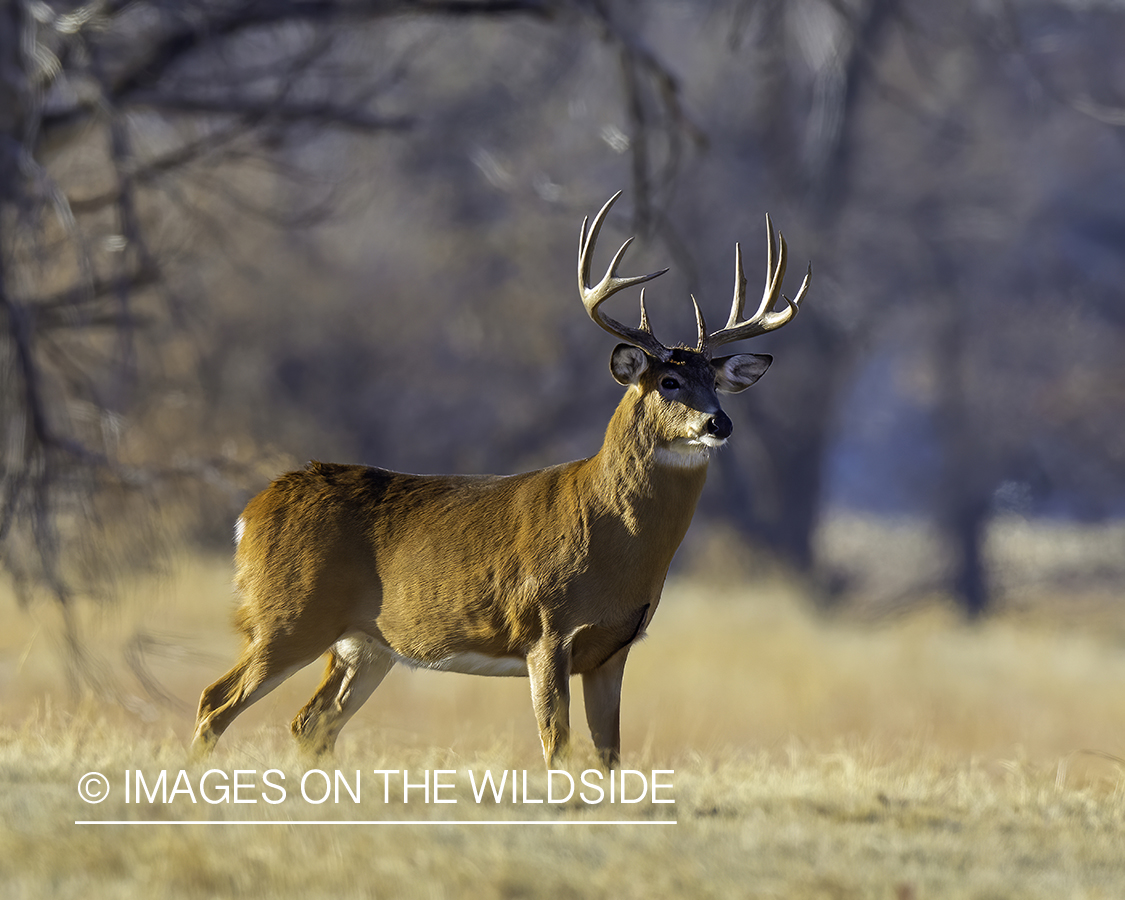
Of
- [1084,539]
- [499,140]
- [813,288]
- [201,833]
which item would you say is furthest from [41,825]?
[1084,539]

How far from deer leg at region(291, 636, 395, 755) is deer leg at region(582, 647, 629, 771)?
83cm

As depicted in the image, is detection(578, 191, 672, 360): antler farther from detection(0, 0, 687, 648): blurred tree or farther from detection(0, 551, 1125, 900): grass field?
detection(0, 0, 687, 648): blurred tree

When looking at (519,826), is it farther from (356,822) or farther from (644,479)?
(644,479)

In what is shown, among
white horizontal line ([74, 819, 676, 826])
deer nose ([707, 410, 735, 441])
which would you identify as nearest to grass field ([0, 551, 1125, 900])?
white horizontal line ([74, 819, 676, 826])

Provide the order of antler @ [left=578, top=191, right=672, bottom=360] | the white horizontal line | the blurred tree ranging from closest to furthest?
the white horizontal line
antler @ [left=578, top=191, right=672, bottom=360]
the blurred tree

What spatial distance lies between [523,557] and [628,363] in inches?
30.0

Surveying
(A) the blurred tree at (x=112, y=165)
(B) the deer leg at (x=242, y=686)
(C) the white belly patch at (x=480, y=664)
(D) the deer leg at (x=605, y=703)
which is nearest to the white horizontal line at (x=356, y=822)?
(D) the deer leg at (x=605, y=703)

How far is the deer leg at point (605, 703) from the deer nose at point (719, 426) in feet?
2.68

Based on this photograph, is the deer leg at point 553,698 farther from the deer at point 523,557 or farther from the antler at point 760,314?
the antler at point 760,314

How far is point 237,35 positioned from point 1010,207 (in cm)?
1536

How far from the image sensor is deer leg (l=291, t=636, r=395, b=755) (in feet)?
19.1

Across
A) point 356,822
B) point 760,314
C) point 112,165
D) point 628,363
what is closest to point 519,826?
point 356,822

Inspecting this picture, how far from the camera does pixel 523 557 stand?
17.4 feet

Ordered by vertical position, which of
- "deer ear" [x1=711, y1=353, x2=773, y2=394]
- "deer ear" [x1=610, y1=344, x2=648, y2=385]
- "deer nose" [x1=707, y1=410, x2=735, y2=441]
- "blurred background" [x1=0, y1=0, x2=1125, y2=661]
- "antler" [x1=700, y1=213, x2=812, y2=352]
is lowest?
"blurred background" [x1=0, y1=0, x2=1125, y2=661]
